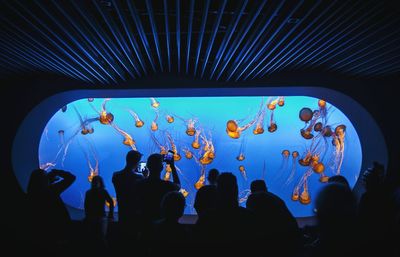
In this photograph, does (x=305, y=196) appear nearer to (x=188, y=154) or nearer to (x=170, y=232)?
(x=188, y=154)

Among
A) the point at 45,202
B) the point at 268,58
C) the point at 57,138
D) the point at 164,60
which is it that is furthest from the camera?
the point at 57,138

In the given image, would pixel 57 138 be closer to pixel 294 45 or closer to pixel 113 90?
pixel 113 90

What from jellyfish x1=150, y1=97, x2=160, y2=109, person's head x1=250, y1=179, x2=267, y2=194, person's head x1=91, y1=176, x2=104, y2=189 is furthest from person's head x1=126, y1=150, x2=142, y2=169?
jellyfish x1=150, y1=97, x2=160, y2=109

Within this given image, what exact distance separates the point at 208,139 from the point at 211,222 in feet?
25.7

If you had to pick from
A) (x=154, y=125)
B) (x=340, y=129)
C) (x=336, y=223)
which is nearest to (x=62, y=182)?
(x=336, y=223)

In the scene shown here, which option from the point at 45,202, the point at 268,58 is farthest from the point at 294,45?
the point at 45,202

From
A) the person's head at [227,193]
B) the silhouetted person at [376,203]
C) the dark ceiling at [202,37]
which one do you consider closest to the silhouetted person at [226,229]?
the person's head at [227,193]

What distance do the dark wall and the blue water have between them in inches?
170

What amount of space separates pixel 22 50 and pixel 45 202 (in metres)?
2.24

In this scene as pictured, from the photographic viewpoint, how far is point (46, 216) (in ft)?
7.80

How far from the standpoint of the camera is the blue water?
949cm

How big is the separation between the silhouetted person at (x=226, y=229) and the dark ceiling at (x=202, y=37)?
1719mm

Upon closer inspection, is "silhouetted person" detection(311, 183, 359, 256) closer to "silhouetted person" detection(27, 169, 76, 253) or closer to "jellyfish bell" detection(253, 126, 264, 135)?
"silhouetted person" detection(27, 169, 76, 253)

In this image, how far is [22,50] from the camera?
378 centimetres
